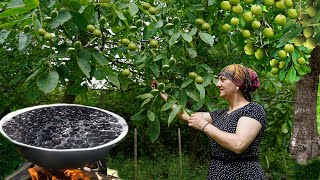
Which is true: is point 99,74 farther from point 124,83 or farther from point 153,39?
point 153,39

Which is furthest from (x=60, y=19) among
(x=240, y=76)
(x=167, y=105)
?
(x=240, y=76)

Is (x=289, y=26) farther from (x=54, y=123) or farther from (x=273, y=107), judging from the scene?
(x=273, y=107)

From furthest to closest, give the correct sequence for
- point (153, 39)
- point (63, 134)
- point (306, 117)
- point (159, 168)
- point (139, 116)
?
point (159, 168) → point (306, 117) → point (153, 39) → point (139, 116) → point (63, 134)

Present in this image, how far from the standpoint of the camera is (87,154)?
Result: 1971mm

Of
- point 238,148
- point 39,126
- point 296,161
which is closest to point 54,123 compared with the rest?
point 39,126

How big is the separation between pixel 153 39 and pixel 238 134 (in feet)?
2.12

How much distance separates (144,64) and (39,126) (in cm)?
61

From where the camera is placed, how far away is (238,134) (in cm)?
230

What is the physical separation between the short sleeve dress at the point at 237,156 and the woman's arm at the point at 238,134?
5cm

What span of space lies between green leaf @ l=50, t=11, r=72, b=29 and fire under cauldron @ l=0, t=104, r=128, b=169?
17.9 inches

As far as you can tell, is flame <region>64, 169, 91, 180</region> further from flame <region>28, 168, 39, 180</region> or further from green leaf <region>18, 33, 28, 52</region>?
green leaf <region>18, 33, 28, 52</region>

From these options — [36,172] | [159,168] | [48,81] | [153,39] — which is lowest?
[159,168]

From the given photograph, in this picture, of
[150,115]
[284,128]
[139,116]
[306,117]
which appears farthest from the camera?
[306,117]

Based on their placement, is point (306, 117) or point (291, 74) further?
point (306, 117)
